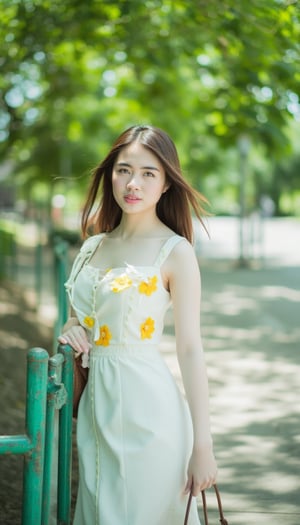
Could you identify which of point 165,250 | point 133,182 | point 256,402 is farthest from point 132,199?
point 256,402

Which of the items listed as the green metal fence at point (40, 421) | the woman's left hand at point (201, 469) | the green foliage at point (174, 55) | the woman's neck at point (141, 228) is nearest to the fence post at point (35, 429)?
the green metal fence at point (40, 421)

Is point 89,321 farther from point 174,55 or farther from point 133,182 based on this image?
point 174,55

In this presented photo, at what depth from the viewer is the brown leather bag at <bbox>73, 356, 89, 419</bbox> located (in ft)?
8.70

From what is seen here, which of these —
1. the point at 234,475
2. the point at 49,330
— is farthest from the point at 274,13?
the point at 49,330

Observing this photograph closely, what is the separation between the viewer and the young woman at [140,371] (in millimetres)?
2465

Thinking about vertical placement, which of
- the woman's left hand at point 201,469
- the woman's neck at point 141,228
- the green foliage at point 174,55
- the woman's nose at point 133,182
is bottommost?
the woman's left hand at point 201,469

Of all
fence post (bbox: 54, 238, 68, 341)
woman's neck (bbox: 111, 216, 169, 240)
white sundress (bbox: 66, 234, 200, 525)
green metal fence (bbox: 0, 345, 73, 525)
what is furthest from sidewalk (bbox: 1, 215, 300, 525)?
woman's neck (bbox: 111, 216, 169, 240)

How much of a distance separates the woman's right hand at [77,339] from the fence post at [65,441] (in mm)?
24

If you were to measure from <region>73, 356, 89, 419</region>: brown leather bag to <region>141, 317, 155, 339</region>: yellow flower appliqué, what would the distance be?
25 cm

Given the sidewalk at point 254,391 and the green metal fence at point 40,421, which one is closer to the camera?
the green metal fence at point 40,421

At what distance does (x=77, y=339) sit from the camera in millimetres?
2629

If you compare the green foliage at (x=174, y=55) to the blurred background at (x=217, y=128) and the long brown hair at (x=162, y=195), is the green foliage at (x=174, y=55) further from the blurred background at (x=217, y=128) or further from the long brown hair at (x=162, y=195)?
the long brown hair at (x=162, y=195)

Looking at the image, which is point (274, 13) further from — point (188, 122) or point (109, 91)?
point (188, 122)

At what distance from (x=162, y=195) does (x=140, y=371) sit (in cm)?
64
